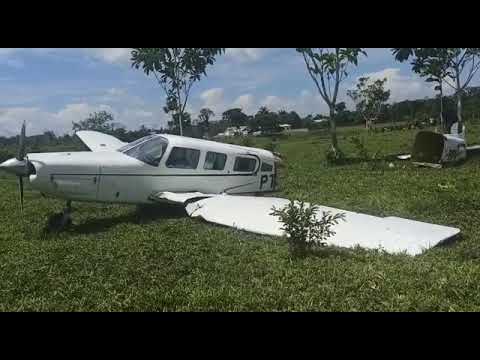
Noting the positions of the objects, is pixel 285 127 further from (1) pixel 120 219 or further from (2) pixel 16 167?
(2) pixel 16 167

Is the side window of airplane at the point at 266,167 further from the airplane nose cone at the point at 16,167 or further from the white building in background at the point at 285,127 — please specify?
the white building in background at the point at 285,127

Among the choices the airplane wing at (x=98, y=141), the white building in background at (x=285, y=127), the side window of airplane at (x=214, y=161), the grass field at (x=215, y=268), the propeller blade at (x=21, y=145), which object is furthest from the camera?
the white building in background at (x=285, y=127)

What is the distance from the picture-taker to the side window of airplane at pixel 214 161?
970cm

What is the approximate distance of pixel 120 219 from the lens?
9.07 meters

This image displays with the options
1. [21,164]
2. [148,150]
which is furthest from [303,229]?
[21,164]

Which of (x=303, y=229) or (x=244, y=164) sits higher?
(x=244, y=164)

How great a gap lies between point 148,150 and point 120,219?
1656mm

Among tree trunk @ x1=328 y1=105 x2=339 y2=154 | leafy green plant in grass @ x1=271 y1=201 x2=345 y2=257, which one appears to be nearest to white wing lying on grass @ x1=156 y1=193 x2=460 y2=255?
leafy green plant in grass @ x1=271 y1=201 x2=345 y2=257

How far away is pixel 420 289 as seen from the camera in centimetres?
437

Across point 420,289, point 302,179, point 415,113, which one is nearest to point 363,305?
point 420,289

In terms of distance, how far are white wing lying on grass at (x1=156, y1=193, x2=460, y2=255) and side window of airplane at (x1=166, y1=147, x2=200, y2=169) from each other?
29.1 inches

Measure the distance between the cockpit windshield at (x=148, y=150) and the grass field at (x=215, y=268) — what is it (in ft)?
4.26

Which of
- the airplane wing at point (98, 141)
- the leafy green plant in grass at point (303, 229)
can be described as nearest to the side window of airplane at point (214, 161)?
the leafy green plant in grass at point (303, 229)

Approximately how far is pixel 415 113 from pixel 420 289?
36473 millimetres
